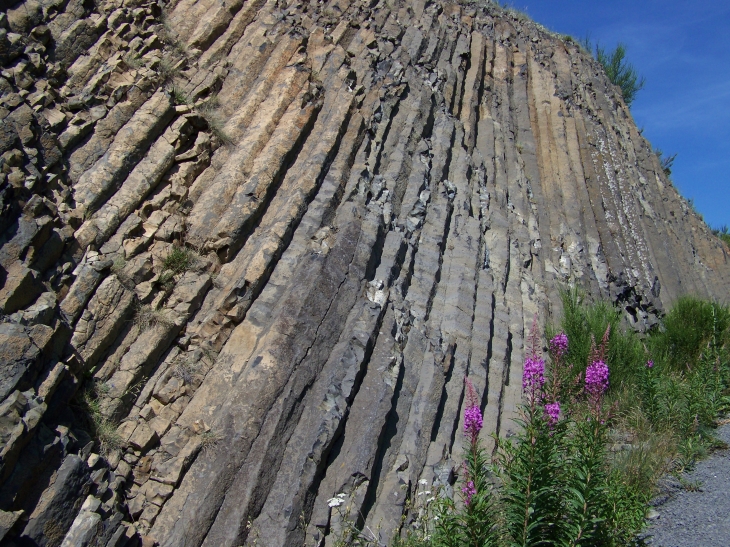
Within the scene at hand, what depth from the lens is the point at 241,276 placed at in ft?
20.1

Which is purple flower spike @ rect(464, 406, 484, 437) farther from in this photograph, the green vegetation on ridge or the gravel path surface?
the gravel path surface

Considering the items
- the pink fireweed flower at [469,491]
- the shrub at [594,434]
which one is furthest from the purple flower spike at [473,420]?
the pink fireweed flower at [469,491]

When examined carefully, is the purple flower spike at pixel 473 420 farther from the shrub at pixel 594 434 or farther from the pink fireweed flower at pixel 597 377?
the pink fireweed flower at pixel 597 377

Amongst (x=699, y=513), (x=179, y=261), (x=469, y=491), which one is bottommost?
(x=469, y=491)

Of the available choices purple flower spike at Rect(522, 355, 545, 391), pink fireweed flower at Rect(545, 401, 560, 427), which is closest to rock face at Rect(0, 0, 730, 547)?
purple flower spike at Rect(522, 355, 545, 391)

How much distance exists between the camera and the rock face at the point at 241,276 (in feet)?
15.2

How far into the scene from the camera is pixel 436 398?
6.33 m

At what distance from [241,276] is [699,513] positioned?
16.7ft

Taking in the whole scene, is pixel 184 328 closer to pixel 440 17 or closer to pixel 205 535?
pixel 205 535

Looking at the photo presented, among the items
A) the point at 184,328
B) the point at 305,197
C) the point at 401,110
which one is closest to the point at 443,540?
the point at 184,328

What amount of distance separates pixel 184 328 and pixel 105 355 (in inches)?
31.1

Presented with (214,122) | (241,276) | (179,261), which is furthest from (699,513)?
(214,122)

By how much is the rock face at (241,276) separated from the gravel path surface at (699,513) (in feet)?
6.14

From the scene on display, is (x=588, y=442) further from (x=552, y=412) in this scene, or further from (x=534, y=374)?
(x=534, y=374)
